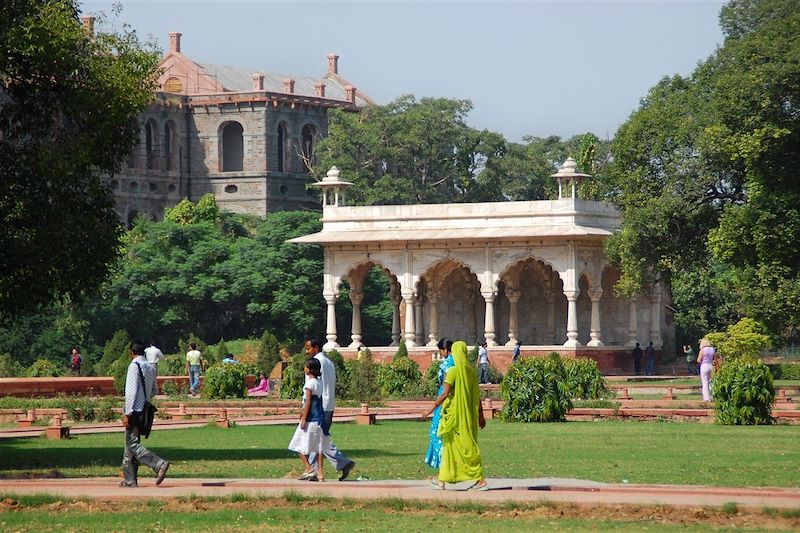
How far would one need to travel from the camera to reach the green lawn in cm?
1853

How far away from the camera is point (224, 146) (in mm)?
87000

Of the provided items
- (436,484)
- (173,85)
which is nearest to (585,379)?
(436,484)

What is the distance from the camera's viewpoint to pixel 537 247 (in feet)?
158

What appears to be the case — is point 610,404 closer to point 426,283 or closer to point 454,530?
point 454,530

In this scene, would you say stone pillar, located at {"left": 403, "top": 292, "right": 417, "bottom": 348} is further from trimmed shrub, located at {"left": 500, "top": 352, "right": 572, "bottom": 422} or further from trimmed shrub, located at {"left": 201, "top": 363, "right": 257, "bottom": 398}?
trimmed shrub, located at {"left": 500, "top": 352, "right": 572, "bottom": 422}

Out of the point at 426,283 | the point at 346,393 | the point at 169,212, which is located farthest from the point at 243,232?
the point at 346,393

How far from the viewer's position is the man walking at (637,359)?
48.5 m

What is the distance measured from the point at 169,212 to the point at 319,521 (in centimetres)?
6119

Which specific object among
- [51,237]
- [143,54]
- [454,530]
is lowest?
[454,530]

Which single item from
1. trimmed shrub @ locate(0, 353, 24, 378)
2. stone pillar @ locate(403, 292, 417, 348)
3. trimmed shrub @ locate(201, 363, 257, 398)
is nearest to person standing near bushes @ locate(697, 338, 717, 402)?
trimmed shrub @ locate(201, 363, 257, 398)

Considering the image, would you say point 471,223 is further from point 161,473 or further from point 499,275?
point 161,473

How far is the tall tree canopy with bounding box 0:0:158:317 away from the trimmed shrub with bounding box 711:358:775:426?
32.1 ft

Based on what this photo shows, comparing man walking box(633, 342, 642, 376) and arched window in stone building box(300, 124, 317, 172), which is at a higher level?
arched window in stone building box(300, 124, 317, 172)

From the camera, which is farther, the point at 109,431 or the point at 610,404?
the point at 610,404
